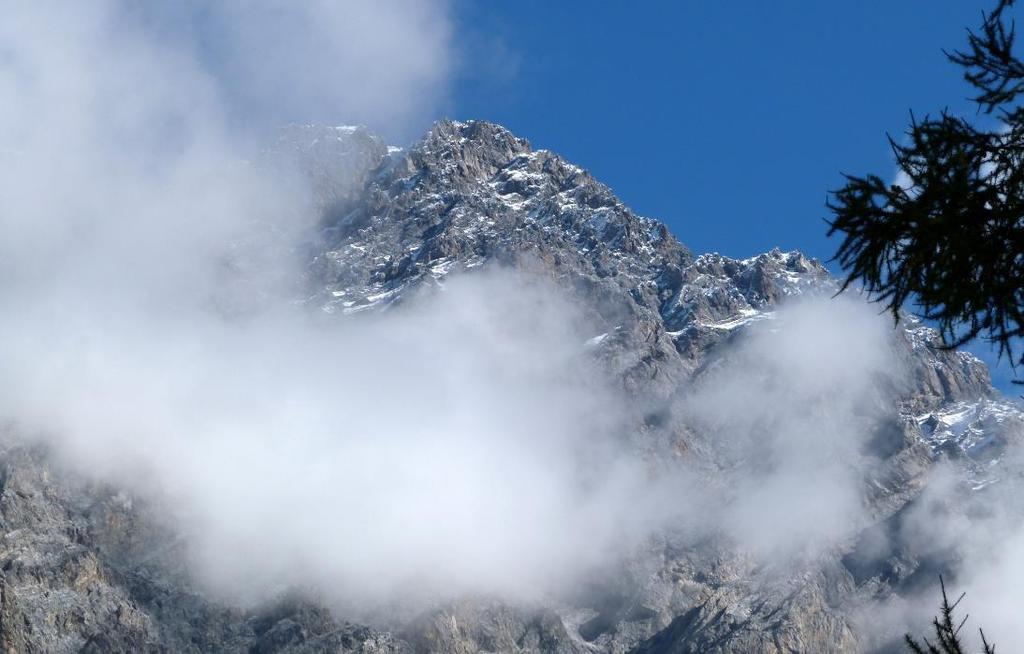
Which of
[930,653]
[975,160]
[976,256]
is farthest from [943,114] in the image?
[930,653]

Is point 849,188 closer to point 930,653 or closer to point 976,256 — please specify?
point 976,256

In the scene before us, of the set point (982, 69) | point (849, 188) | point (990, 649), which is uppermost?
point (982, 69)

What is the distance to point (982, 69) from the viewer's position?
56.6 ft

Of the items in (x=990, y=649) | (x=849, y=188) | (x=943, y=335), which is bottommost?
(x=990, y=649)

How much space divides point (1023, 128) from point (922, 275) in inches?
80.7

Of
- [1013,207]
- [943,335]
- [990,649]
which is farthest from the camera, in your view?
[943,335]

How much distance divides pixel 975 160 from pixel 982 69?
1.42m

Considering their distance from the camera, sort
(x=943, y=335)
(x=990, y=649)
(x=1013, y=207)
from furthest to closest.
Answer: (x=943, y=335) < (x=1013, y=207) < (x=990, y=649)

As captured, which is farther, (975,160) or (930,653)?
(975,160)

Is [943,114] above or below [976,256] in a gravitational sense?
above

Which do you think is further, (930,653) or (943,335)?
(943,335)

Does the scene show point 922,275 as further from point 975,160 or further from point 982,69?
point 982,69

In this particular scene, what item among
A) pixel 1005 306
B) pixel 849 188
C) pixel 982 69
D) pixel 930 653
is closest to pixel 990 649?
pixel 930 653

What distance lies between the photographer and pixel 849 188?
16812 mm
